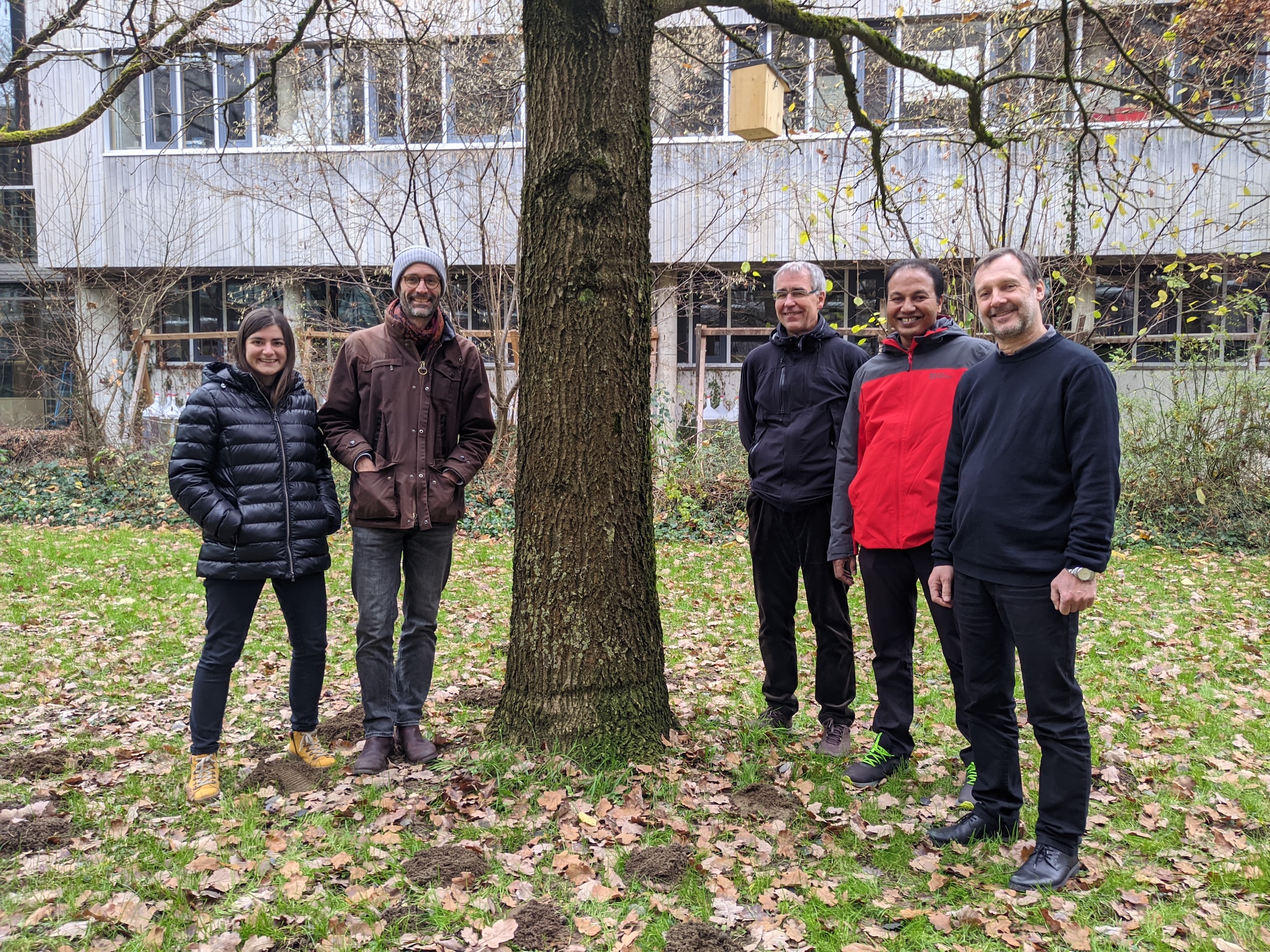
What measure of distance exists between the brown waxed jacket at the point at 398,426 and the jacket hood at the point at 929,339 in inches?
74.1

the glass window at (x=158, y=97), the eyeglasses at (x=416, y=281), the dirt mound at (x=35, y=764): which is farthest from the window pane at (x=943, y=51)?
the glass window at (x=158, y=97)

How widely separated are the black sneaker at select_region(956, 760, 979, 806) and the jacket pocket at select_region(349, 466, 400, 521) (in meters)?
2.74

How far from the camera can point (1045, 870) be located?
3.22 metres

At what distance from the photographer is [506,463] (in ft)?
41.3

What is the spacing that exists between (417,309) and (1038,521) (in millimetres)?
2738

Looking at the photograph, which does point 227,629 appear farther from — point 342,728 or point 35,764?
point 35,764

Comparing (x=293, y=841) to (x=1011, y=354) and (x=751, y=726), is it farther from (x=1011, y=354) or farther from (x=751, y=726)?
(x=1011, y=354)

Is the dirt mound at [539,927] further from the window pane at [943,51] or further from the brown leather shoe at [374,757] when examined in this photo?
the window pane at [943,51]

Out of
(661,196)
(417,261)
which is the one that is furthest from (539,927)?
(661,196)

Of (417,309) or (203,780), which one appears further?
(417,309)

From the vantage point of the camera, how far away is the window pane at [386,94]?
12344 millimetres

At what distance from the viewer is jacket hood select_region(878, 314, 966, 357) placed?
13.1 feet

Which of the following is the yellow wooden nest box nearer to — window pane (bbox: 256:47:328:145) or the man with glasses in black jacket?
the man with glasses in black jacket

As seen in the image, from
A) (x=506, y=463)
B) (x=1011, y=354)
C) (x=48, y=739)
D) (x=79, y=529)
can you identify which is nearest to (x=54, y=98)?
(x=79, y=529)
